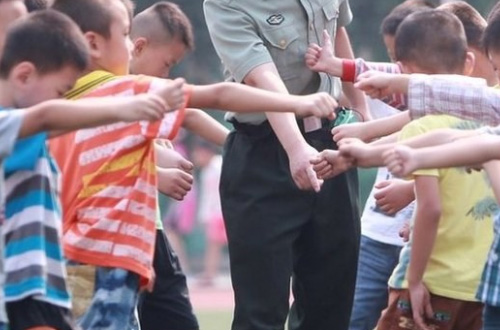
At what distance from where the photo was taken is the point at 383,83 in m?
5.59

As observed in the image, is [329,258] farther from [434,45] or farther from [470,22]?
[470,22]

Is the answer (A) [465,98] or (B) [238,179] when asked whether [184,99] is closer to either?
(A) [465,98]

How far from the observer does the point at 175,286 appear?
22.1 feet

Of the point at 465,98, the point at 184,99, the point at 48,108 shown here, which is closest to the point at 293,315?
the point at 465,98

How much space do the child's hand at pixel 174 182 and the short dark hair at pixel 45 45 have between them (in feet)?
3.34

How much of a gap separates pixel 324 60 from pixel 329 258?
2.71ft

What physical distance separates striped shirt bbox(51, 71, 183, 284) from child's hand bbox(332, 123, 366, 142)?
77 cm

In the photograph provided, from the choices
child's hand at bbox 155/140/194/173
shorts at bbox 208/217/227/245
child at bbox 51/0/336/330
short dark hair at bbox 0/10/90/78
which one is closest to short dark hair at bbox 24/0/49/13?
child's hand at bbox 155/140/194/173

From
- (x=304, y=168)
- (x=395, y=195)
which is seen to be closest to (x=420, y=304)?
(x=395, y=195)

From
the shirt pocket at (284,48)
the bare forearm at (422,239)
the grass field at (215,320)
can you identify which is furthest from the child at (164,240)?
the grass field at (215,320)

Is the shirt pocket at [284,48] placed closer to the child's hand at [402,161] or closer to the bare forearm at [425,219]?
the bare forearm at [425,219]

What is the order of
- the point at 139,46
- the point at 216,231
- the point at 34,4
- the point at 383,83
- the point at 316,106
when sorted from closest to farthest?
the point at 316,106 < the point at 383,83 < the point at 34,4 < the point at 139,46 < the point at 216,231

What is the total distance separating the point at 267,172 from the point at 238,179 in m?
0.12

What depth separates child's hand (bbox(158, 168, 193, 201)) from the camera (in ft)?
19.7
